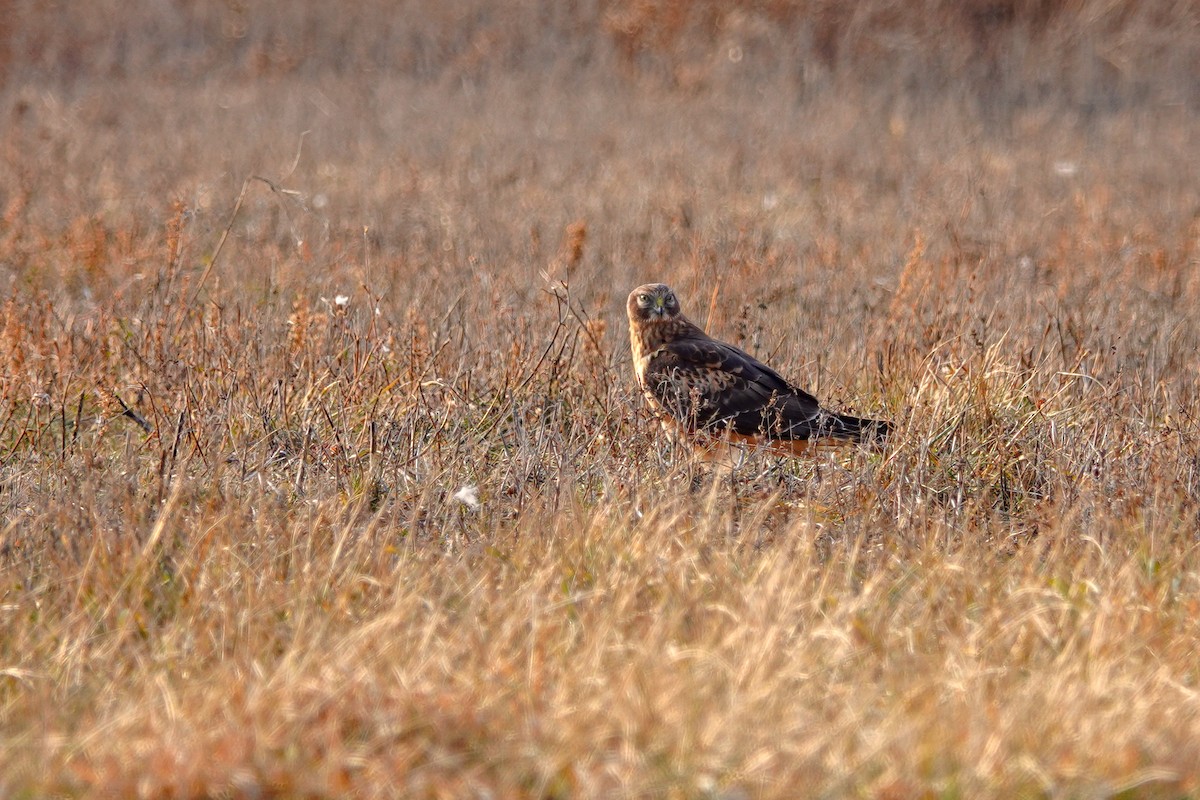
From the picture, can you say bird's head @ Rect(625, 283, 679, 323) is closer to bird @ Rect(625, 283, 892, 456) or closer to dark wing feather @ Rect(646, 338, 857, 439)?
bird @ Rect(625, 283, 892, 456)

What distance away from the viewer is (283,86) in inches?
610

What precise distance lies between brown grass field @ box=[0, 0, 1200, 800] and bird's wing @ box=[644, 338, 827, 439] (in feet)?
0.51

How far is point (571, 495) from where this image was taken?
4207 mm

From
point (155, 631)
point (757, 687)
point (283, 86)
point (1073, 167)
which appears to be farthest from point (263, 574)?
point (283, 86)

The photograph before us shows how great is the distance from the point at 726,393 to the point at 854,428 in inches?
21.0

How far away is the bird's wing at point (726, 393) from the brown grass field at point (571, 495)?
0.51 ft

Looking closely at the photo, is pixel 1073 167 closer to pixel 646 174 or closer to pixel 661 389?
pixel 646 174

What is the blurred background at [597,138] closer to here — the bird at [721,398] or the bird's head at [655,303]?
the bird's head at [655,303]

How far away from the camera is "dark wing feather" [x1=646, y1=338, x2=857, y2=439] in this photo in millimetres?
5039

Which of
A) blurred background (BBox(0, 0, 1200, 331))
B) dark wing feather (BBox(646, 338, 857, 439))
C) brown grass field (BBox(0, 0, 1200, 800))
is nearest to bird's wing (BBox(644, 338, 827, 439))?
dark wing feather (BBox(646, 338, 857, 439))

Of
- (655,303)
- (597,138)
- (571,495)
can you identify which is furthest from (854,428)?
(597,138)

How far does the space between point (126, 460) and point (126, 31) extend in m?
13.8

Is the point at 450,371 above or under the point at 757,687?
under

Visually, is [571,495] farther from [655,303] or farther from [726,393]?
[655,303]
